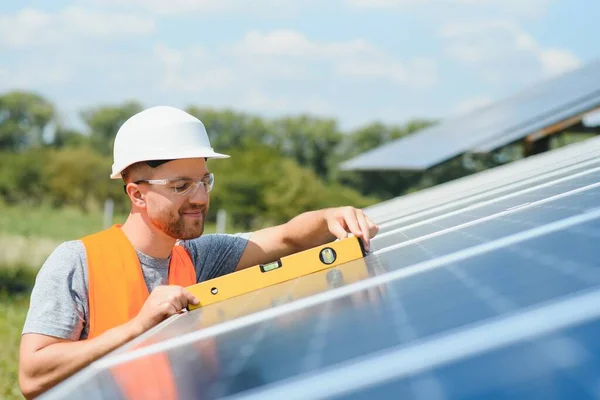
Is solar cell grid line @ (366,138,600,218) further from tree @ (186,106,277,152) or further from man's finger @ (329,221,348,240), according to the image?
tree @ (186,106,277,152)

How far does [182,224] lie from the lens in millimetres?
3160

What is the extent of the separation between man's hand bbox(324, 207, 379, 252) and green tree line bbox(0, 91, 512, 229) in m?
37.1

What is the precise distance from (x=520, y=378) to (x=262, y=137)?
97173 mm

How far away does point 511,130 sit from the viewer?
10.8m

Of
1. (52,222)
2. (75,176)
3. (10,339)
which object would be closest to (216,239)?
(10,339)

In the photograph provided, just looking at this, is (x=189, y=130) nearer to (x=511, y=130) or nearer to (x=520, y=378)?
(x=520, y=378)

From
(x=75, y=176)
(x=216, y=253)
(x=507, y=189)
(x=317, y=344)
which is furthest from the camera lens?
(x=75, y=176)

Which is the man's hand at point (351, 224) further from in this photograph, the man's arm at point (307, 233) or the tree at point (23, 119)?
the tree at point (23, 119)

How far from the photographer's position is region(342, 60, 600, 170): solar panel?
10.5m

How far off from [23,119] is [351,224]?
101080mm

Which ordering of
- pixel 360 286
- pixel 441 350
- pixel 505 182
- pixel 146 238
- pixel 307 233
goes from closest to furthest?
pixel 441 350, pixel 360 286, pixel 146 238, pixel 307 233, pixel 505 182

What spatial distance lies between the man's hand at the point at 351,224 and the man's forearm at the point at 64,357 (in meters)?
0.92

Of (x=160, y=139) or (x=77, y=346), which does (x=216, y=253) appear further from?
(x=77, y=346)

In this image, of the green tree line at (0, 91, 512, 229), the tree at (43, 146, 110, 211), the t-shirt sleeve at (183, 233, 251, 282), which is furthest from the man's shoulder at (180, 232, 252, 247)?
the tree at (43, 146, 110, 211)
